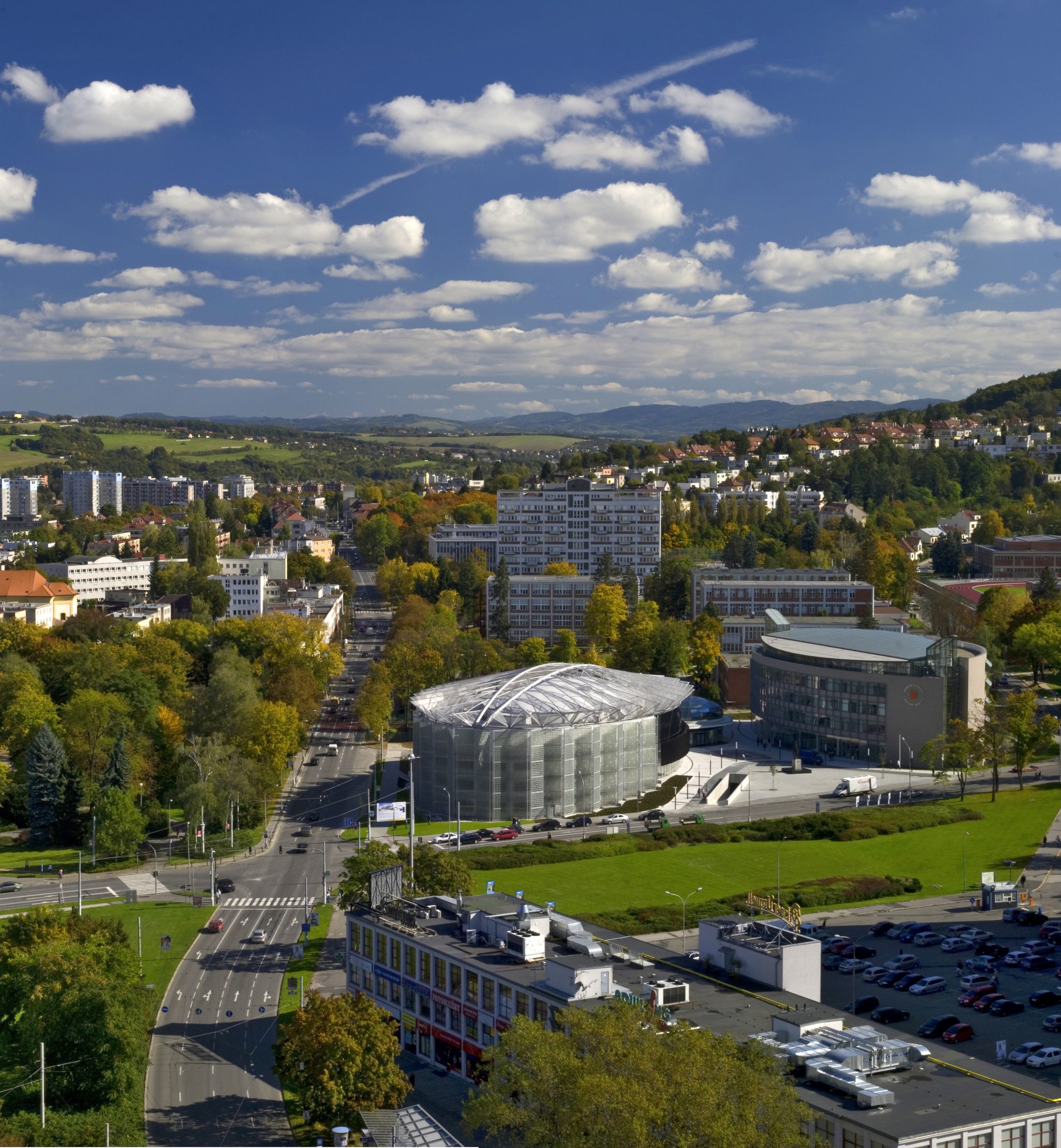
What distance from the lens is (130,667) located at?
7588 centimetres

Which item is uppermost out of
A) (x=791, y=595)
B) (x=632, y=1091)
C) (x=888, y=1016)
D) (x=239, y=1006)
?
(x=791, y=595)

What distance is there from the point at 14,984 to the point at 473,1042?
12526 millimetres

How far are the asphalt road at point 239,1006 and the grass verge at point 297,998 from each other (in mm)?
231

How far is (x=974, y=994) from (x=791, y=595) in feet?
216

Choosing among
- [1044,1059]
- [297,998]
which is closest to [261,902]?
[297,998]

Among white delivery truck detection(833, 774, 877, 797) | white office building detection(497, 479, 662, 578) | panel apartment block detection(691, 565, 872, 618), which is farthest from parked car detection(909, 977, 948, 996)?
white office building detection(497, 479, 662, 578)

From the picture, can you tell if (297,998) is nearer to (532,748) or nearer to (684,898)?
(684,898)

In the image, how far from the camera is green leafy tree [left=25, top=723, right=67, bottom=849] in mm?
58844

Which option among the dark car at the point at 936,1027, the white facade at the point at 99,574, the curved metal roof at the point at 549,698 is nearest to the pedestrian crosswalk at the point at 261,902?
the curved metal roof at the point at 549,698

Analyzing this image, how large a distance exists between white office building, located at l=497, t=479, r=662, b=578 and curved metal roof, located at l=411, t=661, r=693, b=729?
51.0 m

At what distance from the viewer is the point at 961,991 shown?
39.6m

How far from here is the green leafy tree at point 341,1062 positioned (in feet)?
95.8

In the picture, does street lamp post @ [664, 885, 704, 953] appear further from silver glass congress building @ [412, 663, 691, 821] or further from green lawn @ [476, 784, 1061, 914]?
silver glass congress building @ [412, 663, 691, 821]

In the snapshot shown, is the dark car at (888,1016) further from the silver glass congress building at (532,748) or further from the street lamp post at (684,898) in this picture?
the silver glass congress building at (532,748)
